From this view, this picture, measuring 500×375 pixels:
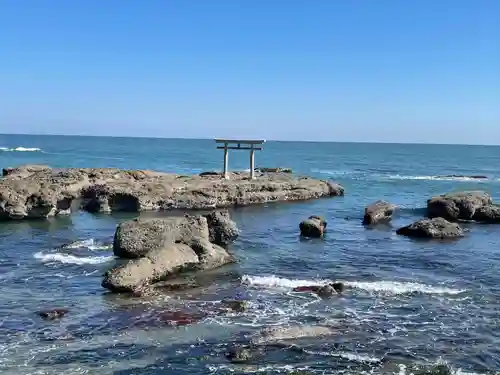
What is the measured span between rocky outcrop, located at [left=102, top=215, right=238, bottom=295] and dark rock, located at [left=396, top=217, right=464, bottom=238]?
12266mm

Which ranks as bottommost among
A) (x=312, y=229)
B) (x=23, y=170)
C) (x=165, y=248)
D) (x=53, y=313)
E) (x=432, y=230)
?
(x=53, y=313)

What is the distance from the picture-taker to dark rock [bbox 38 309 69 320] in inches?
634

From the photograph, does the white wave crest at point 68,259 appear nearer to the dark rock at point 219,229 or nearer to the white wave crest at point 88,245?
the white wave crest at point 88,245

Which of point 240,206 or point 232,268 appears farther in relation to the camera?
point 240,206

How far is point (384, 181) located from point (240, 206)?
31967mm

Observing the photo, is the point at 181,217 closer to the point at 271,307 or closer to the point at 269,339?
the point at 271,307

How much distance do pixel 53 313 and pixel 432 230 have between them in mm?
21134

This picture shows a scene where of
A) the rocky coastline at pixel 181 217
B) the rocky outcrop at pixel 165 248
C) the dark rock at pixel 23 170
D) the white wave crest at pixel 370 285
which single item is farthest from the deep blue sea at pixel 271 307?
the dark rock at pixel 23 170

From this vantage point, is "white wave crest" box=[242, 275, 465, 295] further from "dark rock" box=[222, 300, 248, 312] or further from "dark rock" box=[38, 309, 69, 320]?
"dark rock" box=[38, 309, 69, 320]

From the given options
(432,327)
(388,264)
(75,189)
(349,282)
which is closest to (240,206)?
(75,189)

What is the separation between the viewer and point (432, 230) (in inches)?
1212

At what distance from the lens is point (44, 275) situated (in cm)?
2109

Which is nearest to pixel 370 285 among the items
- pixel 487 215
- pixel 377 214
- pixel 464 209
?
pixel 377 214

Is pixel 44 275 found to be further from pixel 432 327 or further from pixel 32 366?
pixel 432 327
